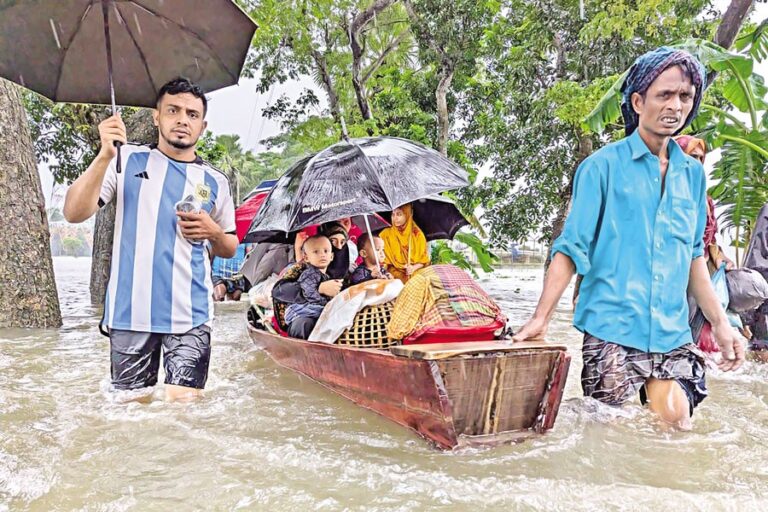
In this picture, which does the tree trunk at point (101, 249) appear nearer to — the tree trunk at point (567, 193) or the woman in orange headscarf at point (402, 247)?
the woman in orange headscarf at point (402, 247)

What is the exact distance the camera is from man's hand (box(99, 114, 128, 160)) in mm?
2609

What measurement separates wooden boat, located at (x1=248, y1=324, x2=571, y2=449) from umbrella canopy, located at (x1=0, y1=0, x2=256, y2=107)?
2.23 meters

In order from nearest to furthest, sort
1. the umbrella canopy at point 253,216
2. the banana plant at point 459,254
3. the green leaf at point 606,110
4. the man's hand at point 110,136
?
the man's hand at point 110,136 < the umbrella canopy at point 253,216 < the green leaf at point 606,110 < the banana plant at point 459,254

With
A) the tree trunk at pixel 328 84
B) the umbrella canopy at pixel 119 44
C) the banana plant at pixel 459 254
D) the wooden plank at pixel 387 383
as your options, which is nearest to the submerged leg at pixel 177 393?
the wooden plank at pixel 387 383

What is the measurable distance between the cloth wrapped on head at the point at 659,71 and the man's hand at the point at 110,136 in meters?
2.49

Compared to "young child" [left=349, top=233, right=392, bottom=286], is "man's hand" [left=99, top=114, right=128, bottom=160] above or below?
above

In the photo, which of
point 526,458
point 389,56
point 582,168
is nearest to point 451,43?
point 389,56

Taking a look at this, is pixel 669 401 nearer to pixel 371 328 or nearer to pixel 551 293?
pixel 551 293

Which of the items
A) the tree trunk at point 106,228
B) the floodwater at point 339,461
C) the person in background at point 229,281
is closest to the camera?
the floodwater at point 339,461

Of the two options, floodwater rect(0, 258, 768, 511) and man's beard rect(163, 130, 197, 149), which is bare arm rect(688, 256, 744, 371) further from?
man's beard rect(163, 130, 197, 149)

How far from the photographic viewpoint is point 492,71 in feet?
43.5

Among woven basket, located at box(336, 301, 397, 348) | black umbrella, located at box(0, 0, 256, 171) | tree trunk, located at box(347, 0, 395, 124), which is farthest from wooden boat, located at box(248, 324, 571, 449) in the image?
tree trunk, located at box(347, 0, 395, 124)

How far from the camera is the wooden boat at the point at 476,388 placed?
7.88 ft

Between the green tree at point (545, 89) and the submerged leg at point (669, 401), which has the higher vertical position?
the green tree at point (545, 89)
